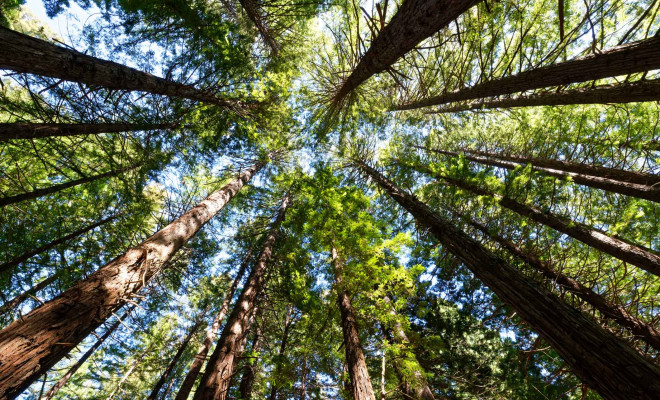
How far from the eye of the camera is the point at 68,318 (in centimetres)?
250

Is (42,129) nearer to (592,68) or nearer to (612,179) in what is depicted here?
(592,68)

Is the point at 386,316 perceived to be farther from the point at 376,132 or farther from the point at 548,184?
the point at 376,132

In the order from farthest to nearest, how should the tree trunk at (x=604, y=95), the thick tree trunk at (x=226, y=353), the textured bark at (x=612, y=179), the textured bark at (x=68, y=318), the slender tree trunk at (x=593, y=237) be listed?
the textured bark at (x=612, y=179), the slender tree trunk at (x=593, y=237), the thick tree trunk at (x=226, y=353), the tree trunk at (x=604, y=95), the textured bark at (x=68, y=318)

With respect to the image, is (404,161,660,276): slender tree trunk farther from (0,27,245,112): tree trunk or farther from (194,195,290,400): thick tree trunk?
(0,27,245,112): tree trunk

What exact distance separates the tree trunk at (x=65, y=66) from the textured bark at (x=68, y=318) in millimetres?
2504

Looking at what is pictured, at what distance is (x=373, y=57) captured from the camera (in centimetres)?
309

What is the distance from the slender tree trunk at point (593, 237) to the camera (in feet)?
15.7

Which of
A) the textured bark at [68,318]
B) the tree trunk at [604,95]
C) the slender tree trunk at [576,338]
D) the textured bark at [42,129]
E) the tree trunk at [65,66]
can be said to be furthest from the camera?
the textured bark at [42,129]

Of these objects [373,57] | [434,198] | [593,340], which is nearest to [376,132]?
[434,198]

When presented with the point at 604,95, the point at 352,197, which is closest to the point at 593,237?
the point at 604,95

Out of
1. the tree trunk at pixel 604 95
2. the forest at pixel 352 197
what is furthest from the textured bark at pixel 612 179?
the tree trunk at pixel 604 95

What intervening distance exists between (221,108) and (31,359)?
635cm

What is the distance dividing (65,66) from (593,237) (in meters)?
9.96

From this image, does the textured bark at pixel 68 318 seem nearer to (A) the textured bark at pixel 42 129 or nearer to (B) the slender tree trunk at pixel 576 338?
(A) the textured bark at pixel 42 129
